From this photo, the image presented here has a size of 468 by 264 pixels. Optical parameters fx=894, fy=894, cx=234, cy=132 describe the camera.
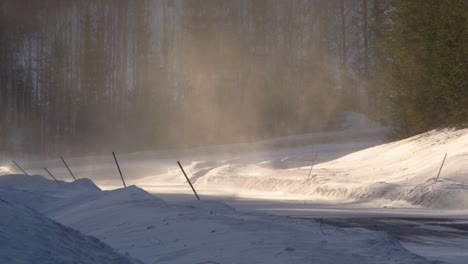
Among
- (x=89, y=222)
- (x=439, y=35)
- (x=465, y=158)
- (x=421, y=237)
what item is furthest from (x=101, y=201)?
(x=439, y=35)

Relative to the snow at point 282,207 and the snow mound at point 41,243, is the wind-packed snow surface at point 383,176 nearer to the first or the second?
the snow at point 282,207

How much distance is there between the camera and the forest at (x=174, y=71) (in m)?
78.1

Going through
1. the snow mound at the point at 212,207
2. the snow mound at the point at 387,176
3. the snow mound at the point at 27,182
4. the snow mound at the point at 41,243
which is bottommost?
the snow mound at the point at 387,176

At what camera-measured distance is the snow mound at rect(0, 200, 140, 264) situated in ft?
21.7

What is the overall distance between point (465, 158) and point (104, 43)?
74985 millimetres

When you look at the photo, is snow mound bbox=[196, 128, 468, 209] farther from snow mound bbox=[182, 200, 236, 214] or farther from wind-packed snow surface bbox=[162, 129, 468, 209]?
snow mound bbox=[182, 200, 236, 214]

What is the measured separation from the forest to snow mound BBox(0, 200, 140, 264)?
183ft

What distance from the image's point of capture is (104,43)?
96.3 m

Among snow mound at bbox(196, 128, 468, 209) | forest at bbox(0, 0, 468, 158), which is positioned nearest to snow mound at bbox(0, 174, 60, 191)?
snow mound at bbox(196, 128, 468, 209)

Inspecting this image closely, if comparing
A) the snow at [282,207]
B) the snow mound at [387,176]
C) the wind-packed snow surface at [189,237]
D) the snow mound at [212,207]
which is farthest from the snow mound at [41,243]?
the snow mound at [387,176]

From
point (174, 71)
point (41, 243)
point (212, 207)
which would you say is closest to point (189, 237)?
point (41, 243)

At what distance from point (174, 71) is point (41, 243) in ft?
270

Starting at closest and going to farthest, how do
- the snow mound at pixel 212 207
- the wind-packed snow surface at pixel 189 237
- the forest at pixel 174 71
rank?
the wind-packed snow surface at pixel 189 237
the snow mound at pixel 212 207
the forest at pixel 174 71

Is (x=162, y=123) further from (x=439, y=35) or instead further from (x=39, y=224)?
(x=39, y=224)
